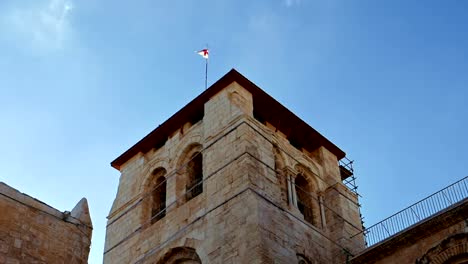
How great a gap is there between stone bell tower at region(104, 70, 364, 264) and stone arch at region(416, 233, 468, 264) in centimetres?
334

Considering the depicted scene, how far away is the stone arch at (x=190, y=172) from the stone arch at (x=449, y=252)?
6967 mm

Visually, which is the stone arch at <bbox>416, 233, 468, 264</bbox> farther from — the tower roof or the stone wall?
the tower roof

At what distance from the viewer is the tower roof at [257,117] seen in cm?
1986

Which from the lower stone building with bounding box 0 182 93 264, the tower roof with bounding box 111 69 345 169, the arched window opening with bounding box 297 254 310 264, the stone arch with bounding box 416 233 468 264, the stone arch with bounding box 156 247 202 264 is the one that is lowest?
the lower stone building with bounding box 0 182 93 264

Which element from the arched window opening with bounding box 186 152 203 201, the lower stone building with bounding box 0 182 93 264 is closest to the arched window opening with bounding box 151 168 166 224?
the arched window opening with bounding box 186 152 203 201

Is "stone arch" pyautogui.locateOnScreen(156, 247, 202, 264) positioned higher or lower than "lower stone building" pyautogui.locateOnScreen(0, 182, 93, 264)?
higher

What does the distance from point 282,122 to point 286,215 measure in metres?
4.62

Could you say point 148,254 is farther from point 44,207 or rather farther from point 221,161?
point 44,207

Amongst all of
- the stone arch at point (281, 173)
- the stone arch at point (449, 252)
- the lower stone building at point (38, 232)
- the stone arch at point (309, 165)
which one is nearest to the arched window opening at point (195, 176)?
the stone arch at point (281, 173)

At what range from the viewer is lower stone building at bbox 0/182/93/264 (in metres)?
8.49

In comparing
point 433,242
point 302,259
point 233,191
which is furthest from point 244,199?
point 433,242

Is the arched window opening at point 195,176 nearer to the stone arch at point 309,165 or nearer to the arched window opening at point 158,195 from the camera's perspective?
the arched window opening at point 158,195

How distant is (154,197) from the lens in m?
20.2

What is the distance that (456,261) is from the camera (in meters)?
13.6
